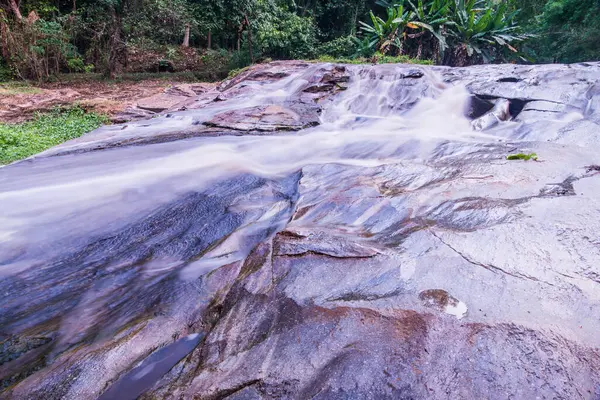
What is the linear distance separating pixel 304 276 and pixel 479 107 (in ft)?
21.7

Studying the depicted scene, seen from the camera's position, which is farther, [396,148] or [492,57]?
[492,57]

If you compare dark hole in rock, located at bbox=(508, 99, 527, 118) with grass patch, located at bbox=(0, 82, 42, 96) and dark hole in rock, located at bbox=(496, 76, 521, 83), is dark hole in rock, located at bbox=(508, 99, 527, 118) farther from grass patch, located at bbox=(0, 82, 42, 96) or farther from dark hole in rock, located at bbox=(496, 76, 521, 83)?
grass patch, located at bbox=(0, 82, 42, 96)

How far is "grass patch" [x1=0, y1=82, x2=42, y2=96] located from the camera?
35.4 ft

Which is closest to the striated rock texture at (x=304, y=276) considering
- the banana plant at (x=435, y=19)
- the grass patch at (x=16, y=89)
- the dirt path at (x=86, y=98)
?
the dirt path at (x=86, y=98)

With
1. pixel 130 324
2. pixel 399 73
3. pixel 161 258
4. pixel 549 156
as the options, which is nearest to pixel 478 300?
pixel 130 324

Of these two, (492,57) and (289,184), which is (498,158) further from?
(492,57)

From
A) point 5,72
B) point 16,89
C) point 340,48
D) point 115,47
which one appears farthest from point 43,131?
point 340,48

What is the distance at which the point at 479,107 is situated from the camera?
278 inches

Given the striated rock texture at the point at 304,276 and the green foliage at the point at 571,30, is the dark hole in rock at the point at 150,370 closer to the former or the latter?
the striated rock texture at the point at 304,276

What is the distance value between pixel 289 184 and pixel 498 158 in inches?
95.7

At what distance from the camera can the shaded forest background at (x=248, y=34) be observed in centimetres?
1288

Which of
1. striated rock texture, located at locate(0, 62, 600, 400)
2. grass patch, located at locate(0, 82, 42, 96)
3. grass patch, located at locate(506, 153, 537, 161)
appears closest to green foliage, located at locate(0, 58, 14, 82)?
grass patch, located at locate(0, 82, 42, 96)

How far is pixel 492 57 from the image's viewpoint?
551 inches

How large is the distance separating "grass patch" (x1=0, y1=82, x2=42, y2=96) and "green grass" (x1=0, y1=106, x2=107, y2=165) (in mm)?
2795
